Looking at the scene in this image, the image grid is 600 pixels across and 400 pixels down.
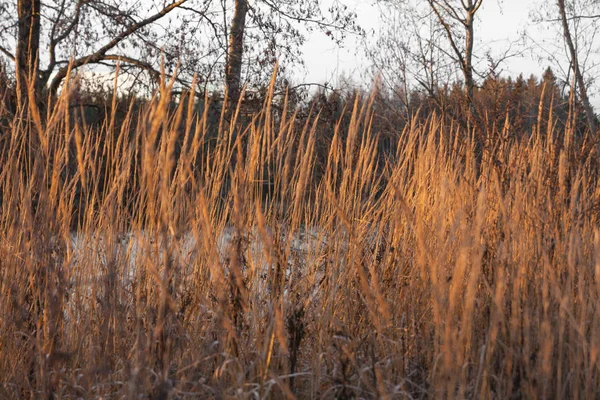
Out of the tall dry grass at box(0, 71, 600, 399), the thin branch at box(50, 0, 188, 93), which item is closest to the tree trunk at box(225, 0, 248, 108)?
the thin branch at box(50, 0, 188, 93)

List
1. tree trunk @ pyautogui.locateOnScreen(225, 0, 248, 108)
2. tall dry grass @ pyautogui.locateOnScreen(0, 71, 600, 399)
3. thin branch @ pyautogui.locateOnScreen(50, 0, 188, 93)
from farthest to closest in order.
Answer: thin branch @ pyautogui.locateOnScreen(50, 0, 188, 93) → tree trunk @ pyautogui.locateOnScreen(225, 0, 248, 108) → tall dry grass @ pyautogui.locateOnScreen(0, 71, 600, 399)

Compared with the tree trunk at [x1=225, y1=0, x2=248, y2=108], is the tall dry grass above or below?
below

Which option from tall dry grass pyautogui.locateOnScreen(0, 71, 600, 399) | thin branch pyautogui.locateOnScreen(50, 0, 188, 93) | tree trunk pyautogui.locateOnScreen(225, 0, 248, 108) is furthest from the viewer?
thin branch pyautogui.locateOnScreen(50, 0, 188, 93)

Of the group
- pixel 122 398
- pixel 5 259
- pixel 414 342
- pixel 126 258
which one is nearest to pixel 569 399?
pixel 414 342

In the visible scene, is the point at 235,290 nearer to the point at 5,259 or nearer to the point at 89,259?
the point at 89,259

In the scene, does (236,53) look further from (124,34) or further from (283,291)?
(283,291)

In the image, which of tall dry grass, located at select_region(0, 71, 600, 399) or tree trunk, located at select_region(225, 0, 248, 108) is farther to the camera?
tree trunk, located at select_region(225, 0, 248, 108)

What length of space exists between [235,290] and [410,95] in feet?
36.5

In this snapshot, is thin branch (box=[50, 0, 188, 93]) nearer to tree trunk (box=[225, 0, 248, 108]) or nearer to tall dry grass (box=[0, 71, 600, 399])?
tree trunk (box=[225, 0, 248, 108])

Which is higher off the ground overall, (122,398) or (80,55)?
(80,55)

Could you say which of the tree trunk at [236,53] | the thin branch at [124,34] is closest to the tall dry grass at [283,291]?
the tree trunk at [236,53]

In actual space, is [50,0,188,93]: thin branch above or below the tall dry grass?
above

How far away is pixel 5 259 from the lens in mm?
2105

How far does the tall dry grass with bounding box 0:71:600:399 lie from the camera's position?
4.97ft
